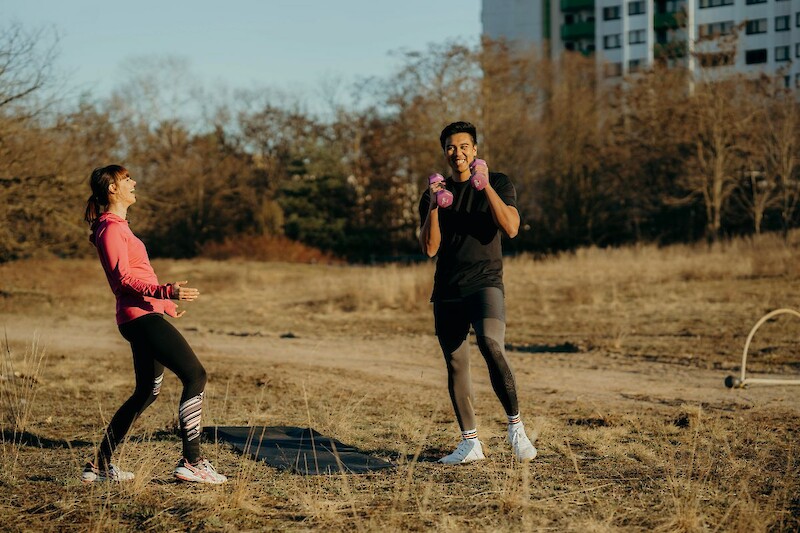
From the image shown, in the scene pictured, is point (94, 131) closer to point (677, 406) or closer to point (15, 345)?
point (15, 345)

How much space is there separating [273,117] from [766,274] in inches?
1536

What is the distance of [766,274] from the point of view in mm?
22344

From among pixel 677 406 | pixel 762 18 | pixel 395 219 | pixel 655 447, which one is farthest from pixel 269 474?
pixel 762 18

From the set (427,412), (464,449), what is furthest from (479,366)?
(464,449)

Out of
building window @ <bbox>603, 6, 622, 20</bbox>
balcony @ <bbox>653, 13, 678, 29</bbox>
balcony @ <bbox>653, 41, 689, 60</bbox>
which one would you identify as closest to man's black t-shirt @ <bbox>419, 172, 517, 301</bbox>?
balcony @ <bbox>653, 41, 689, 60</bbox>

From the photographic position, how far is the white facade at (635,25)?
69.9 meters

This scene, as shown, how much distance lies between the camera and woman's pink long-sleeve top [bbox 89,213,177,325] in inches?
191

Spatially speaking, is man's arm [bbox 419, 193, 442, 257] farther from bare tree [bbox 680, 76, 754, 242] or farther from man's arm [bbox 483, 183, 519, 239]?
bare tree [bbox 680, 76, 754, 242]

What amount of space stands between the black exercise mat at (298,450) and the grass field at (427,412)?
152mm

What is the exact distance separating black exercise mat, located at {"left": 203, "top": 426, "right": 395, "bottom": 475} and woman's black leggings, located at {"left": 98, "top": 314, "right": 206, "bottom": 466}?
605mm

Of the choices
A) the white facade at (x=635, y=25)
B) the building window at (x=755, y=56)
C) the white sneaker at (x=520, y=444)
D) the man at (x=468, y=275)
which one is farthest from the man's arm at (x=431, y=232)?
the building window at (x=755, y=56)

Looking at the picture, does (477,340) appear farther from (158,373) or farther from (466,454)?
(158,373)

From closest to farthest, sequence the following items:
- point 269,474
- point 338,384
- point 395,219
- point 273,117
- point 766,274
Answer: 1. point 269,474
2. point 338,384
3. point 766,274
4. point 395,219
5. point 273,117

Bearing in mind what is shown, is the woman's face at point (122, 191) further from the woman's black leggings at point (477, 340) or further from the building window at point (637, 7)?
the building window at point (637, 7)
